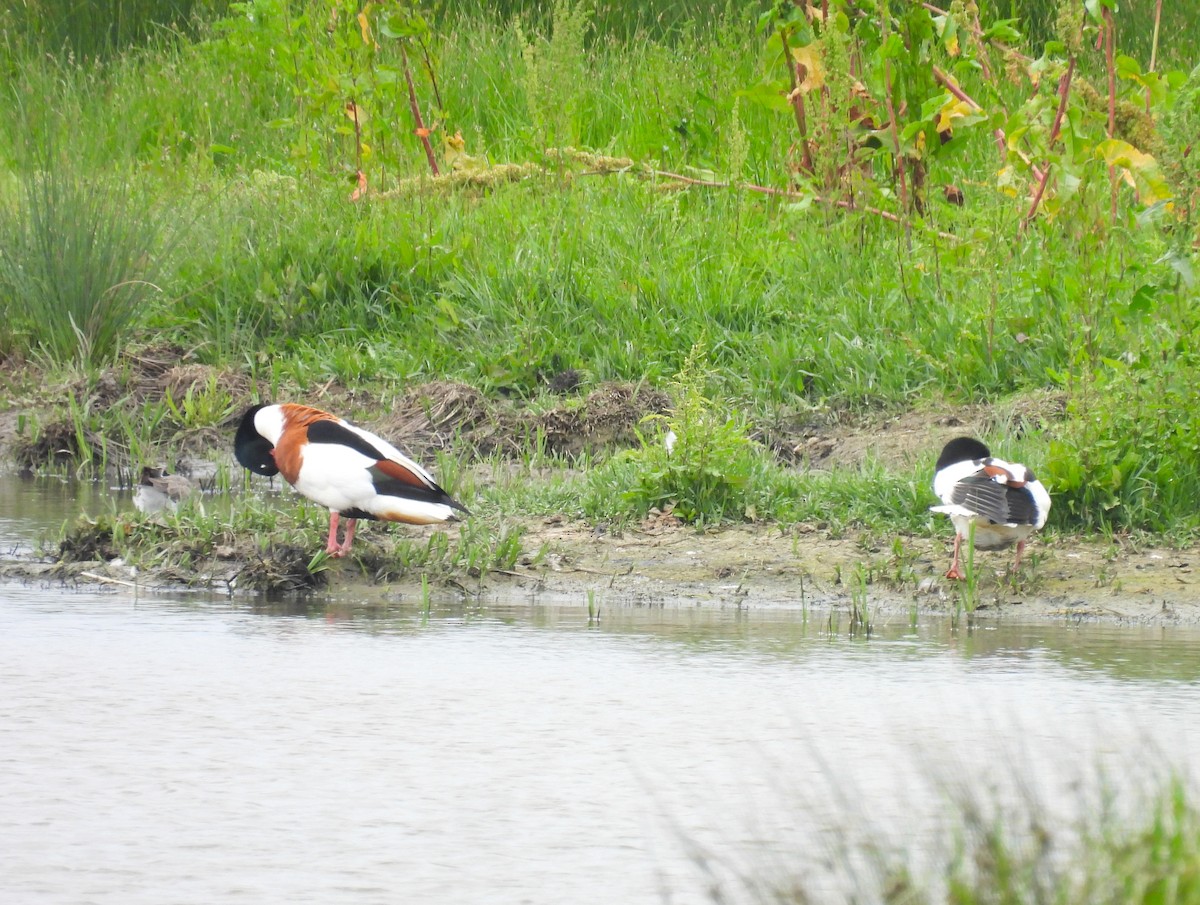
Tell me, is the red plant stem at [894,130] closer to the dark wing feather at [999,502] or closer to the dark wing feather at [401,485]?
the dark wing feather at [999,502]

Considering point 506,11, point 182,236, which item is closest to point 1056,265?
point 182,236

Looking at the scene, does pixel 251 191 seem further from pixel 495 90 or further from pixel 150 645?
pixel 150 645

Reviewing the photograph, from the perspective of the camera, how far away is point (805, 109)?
10102 mm

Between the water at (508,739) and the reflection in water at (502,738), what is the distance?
11 millimetres

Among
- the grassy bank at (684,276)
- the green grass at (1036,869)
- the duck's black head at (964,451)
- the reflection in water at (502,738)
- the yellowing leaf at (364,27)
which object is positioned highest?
the yellowing leaf at (364,27)

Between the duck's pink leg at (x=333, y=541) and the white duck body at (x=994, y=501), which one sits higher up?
the white duck body at (x=994, y=501)

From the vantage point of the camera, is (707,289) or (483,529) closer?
(483,529)

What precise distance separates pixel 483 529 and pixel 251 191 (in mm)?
5246

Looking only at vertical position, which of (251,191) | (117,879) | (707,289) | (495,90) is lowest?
(117,879)

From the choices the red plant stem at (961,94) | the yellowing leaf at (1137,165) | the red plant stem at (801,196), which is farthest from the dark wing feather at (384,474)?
the red plant stem at (961,94)

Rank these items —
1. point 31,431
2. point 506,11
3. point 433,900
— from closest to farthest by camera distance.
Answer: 1. point 433,900
2. point 31,431
3. point 506,11

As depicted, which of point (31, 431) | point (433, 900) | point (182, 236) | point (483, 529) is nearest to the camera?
point (433, 900)

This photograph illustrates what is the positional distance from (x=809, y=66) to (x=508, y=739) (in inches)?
238

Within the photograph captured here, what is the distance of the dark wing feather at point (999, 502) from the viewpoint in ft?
18.9
